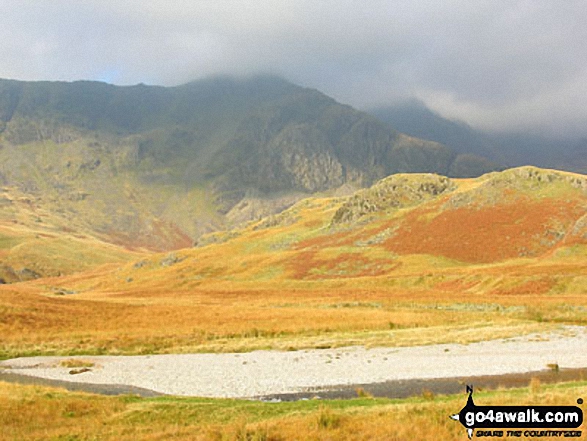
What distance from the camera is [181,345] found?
4881 cm

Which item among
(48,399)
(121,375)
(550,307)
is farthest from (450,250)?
(48,399)

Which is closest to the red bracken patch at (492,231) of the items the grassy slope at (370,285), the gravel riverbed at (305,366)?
the grassy slope at (370,285)

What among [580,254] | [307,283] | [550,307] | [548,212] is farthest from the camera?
[548,212]

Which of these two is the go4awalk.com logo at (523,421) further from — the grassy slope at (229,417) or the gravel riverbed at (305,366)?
the gravel riverbed at (305,366)

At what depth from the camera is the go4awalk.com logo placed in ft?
47.9

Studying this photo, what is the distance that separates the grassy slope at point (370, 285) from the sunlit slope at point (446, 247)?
0.45 meters

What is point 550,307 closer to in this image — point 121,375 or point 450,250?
point 121,375

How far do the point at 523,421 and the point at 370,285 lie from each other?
93.0 meters

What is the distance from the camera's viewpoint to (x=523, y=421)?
15.4 m

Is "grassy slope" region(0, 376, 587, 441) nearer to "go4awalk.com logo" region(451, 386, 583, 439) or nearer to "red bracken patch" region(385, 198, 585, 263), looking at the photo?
"go4awalk.com logo" region(451, 386, 583, 439)

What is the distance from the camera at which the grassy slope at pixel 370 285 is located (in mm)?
51719

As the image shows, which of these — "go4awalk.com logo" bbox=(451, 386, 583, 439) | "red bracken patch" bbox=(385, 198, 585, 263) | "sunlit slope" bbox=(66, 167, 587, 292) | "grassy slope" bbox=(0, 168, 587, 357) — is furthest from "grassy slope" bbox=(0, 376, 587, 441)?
"red bracken patch" bbox=(385, 198, 585, 263)

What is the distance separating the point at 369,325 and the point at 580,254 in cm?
6167

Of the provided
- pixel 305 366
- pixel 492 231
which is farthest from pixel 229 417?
pixel 492 231
